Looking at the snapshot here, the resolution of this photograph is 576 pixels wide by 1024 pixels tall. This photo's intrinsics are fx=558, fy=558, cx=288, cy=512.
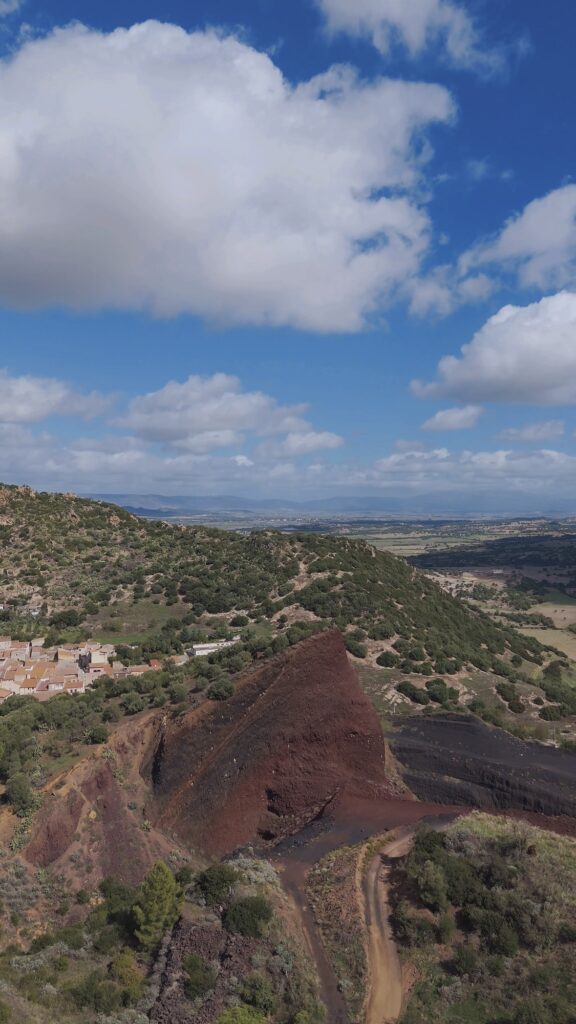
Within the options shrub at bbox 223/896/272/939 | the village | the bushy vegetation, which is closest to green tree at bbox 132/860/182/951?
shrub at bbox 223/896/272/939

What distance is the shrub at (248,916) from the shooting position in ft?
58.4

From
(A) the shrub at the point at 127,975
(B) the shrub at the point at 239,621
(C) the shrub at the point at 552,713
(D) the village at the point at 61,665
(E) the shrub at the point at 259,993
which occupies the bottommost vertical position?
(C) the shrub at the point at 552,713

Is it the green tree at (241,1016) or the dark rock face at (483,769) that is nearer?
the green tree at (241,1016)

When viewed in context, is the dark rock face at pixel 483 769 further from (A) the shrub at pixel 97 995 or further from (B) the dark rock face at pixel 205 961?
(A) the shrub at pixel 97 995

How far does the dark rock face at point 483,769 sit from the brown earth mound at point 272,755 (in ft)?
10.0

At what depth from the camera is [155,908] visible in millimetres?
Answer: 18516

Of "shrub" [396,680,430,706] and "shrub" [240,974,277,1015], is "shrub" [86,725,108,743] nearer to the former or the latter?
"shrub" [240,974,277,1015]

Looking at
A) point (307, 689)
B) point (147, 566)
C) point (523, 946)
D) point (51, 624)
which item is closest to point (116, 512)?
point (147, 566)

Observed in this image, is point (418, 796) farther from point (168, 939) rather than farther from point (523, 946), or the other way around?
point (168, 939)

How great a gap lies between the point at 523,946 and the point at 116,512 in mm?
76932

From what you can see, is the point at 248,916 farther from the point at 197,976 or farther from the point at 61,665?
the point at 61,665

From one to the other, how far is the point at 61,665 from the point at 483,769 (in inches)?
1270

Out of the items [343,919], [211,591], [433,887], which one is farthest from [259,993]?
[211,591]

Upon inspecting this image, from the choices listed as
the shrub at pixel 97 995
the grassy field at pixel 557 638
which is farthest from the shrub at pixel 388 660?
the grassy field at pixel 557 638
